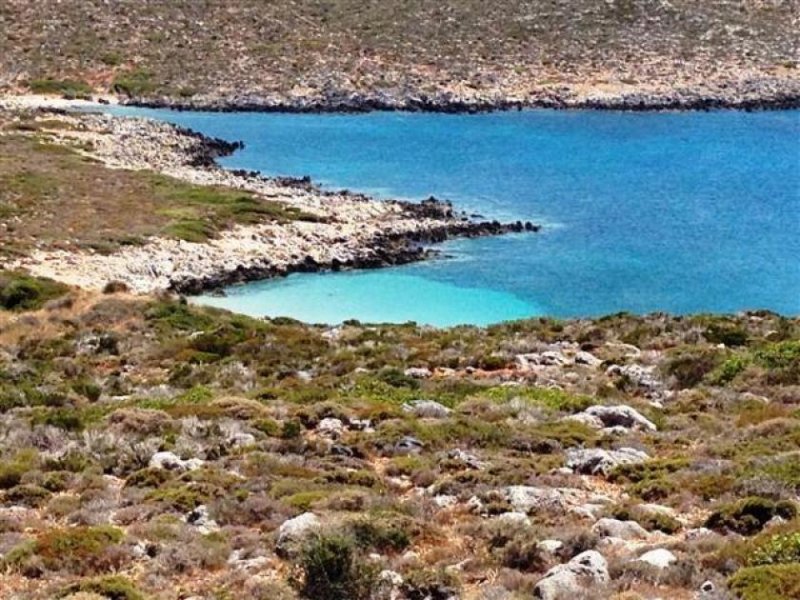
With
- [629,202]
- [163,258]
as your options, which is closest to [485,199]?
[629,202]

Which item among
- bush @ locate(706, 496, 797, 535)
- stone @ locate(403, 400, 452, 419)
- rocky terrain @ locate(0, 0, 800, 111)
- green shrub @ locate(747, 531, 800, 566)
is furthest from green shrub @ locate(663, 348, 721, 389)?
rocky terrain @ locate(0, 0, 800, 111)

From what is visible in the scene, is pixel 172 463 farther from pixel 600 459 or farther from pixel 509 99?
pixel 509 99

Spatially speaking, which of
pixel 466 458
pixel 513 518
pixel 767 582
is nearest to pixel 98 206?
pixel 466 458

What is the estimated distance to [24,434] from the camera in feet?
60.6

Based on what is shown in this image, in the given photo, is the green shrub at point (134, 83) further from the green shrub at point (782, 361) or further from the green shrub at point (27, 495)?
the green shrub at point (27, 495)

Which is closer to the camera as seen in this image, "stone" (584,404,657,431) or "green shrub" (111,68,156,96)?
"stone" (584,404,657,431)

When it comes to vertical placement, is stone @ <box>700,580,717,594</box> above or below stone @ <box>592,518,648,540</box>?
above

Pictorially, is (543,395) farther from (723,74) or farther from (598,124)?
(723,74)

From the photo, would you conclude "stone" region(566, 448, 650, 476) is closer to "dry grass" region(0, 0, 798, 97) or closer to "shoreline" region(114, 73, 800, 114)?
"shoreline" region(114, 73, 800, 114)

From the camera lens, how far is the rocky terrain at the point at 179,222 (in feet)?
148

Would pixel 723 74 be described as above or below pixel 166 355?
above

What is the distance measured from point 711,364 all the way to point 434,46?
98.1 metres

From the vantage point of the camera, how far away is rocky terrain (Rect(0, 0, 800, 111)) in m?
106

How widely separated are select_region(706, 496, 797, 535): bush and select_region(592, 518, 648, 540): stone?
36.6 inches
